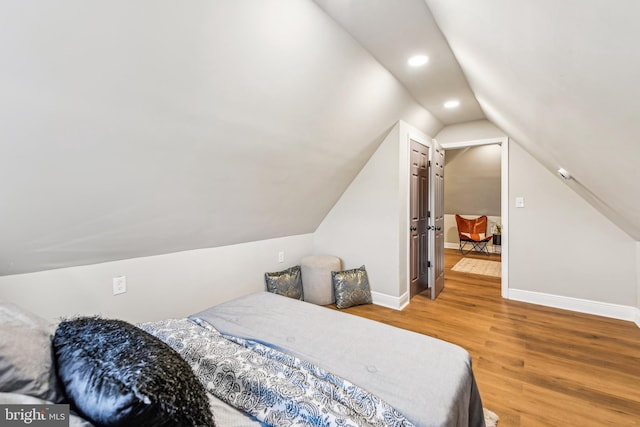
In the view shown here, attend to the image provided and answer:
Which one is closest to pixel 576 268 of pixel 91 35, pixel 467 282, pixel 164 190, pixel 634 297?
pixel 634 297

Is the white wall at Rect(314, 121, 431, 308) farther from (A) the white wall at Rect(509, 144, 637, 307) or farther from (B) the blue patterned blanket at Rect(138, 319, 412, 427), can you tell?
(B) the blue patterned blanket at Rect(138, 319, 412, 427)

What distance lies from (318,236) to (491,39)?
2.91 m

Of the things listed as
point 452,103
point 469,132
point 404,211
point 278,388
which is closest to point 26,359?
point 278,388

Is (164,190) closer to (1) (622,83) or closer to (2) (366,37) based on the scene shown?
(2) (366,37)

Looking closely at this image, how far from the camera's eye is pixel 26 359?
753 millimetres

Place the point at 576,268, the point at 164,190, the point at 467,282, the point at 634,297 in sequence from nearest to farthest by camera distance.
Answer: the point at 164,190 → the point at 634,297 → the point at 576,268 → the point at 467,282

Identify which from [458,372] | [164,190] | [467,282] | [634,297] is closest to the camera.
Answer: [458,372]

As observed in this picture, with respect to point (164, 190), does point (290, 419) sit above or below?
below

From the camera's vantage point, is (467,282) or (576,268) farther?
(467,282)

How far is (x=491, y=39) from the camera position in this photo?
56.2 inches

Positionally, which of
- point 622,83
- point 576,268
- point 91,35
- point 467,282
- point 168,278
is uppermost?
point 91,35

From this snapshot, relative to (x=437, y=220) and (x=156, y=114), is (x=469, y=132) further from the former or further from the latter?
(x=156, y=114)

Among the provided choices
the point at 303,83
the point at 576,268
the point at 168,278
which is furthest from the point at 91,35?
the point at 576,268
